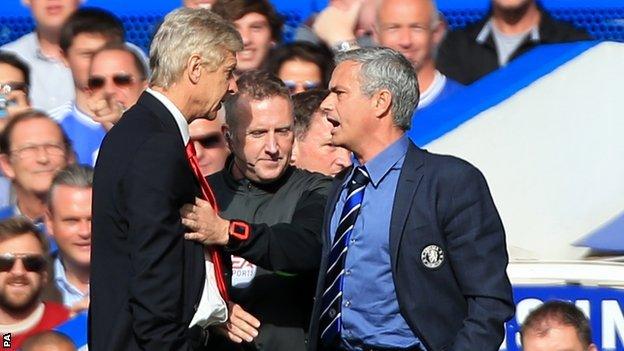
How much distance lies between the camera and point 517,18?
242 inches

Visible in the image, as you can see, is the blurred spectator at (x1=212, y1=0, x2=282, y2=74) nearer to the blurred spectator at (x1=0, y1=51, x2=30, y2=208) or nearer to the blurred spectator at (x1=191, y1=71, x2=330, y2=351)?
the blurred spectator at (x1=0, y1=51, x2=30, y2=208)

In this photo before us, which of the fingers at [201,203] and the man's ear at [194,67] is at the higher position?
the man's ear at [194,67]

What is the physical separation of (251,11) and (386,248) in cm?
254

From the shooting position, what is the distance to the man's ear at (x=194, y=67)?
3.93 m

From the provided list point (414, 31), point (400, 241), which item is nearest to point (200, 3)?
point (414, 31)

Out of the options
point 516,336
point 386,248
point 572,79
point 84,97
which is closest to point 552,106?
point 572,79

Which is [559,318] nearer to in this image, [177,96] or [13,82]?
[177,96]

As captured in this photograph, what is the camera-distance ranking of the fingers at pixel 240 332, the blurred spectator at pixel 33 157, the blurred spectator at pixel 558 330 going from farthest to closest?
the blurred spectator at pixel 33 157 < the blurred spectator at pixel 558 330 < the fingers at pixel 240 332

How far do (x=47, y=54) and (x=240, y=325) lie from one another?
253cm

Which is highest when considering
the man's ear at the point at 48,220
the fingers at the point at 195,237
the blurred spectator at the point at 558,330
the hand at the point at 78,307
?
the fingers at the point at 195,237

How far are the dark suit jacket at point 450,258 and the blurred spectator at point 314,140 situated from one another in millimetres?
1462

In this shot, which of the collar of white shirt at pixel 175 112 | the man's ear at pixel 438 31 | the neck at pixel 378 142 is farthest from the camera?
the man's ear at pixel 438 31

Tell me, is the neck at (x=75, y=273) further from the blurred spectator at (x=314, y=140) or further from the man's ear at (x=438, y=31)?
the man's ear at (x=438, y=31)

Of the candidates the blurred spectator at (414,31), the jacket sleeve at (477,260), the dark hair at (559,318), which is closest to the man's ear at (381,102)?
the jacket sleeve at (477,260)
